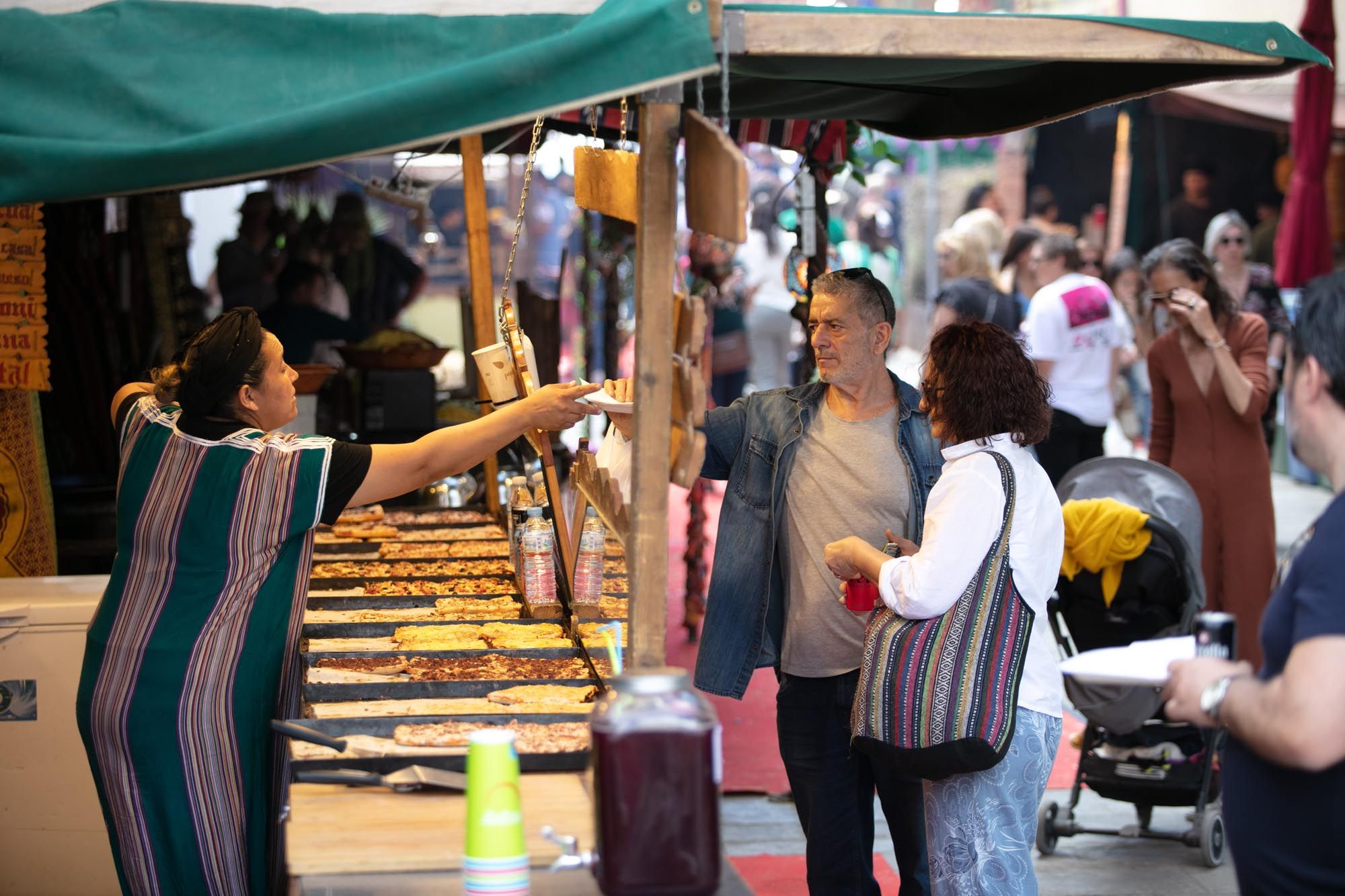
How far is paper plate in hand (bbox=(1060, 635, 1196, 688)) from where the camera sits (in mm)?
2311

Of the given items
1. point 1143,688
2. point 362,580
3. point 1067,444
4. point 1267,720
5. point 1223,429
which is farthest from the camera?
point 1067,444

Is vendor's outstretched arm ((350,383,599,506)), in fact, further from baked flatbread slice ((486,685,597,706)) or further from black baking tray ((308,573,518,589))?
black baking tray ((308,573,518,589))

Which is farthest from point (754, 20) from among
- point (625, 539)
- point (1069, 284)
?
point (1069, 284)

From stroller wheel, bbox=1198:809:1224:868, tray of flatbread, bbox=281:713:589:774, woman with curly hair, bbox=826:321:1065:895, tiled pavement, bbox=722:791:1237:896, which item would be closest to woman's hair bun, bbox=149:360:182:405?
tray of flatbread, bbox=281:713:589:774

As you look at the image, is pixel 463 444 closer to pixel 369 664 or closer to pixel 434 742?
pixel 369 664

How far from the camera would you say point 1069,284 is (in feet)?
23.5

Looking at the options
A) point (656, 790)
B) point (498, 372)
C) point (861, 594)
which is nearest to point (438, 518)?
point (498, 372)

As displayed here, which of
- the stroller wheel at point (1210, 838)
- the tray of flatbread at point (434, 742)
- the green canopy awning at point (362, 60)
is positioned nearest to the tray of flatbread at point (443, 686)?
the tray of flatbread at point (434, 742)

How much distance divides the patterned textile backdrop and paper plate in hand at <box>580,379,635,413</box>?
Answer: 2502 mm

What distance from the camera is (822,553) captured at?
11.9 feet

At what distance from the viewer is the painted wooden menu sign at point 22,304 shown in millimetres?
4684

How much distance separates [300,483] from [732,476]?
4.00ft

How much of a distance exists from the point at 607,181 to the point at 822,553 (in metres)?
1.12

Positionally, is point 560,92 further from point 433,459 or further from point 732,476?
point 732,476
